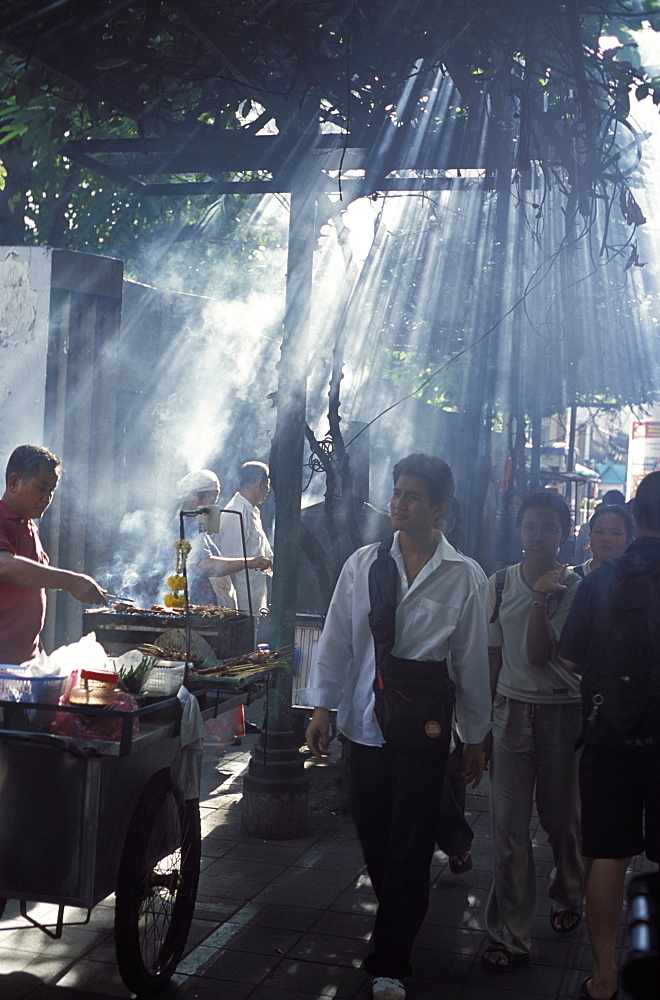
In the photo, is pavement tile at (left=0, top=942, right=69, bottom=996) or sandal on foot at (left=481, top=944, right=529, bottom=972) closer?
pavement tile at (left=0, top=942, right=69, bottom=996)

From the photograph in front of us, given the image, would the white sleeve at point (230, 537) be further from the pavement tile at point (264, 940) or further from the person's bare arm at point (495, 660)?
the pavement tile at point (264, 940)

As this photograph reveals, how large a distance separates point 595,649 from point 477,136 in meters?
3.69

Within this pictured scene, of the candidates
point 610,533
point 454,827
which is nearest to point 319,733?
point 454,827

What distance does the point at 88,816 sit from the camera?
3.50m

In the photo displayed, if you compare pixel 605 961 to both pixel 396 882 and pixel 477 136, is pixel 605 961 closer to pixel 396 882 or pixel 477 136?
pixel 396 882

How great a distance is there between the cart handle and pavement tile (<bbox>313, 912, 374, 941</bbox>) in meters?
1.96

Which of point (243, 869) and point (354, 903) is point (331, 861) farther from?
point (354, 903)

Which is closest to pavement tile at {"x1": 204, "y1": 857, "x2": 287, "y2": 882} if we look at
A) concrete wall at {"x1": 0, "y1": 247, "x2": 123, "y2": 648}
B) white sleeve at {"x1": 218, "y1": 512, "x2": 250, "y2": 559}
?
concrete wall at {"x1": 0, "y1": 247, "x2": 123, "y2": 648}

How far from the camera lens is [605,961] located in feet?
13.3

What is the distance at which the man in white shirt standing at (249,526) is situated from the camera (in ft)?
25.5

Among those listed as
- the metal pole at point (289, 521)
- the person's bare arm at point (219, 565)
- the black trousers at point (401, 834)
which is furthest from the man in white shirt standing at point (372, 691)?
the person's bare arm at point (219, 565)

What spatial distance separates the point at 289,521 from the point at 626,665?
2.86 meters

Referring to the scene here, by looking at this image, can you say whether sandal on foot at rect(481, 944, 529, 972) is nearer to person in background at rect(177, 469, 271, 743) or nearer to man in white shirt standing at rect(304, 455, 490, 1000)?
man in white shirt standing at rect(304, 455, 490, 1000)

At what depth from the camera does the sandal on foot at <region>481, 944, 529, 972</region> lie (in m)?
4.43
